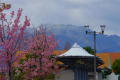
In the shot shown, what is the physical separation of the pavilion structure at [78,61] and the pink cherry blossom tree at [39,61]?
3601mm

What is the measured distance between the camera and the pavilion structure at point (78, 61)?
3179cm

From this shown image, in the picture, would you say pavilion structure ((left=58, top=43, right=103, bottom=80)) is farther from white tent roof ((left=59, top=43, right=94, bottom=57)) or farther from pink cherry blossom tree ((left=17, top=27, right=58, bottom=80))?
pink cherry blossom tree ((left=17, top=27, right=58, bottom=80))

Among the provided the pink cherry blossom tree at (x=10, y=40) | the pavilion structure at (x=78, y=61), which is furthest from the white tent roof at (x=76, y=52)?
the pink cherry blossom tree at (x=10, y=40)

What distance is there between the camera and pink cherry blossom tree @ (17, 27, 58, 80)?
2655cm

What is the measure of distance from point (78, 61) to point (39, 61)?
6311 millimetres

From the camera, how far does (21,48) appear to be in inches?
693

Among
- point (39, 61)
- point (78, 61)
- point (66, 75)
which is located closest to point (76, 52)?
point (78, 61)

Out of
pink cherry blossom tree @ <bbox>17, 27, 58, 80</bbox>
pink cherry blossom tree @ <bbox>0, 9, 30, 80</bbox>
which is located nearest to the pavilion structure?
pink cherry blossom tree @ <bbox>17, 27, 58, 80</bbox>

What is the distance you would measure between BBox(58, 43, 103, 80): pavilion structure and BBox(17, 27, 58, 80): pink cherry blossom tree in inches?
142

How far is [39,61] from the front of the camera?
2683 centimetres

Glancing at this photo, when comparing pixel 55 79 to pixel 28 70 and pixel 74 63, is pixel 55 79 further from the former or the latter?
pixel 28 70

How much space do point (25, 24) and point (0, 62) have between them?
92.8 inches

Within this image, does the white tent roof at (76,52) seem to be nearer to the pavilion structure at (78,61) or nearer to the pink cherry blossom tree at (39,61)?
the pavilion structure at (78,61)

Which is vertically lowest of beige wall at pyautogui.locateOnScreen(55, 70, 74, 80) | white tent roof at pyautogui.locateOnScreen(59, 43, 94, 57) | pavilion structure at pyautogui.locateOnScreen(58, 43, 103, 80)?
beige wall at pyautogui.locateOnScreen(55, 70, 74, 80)
